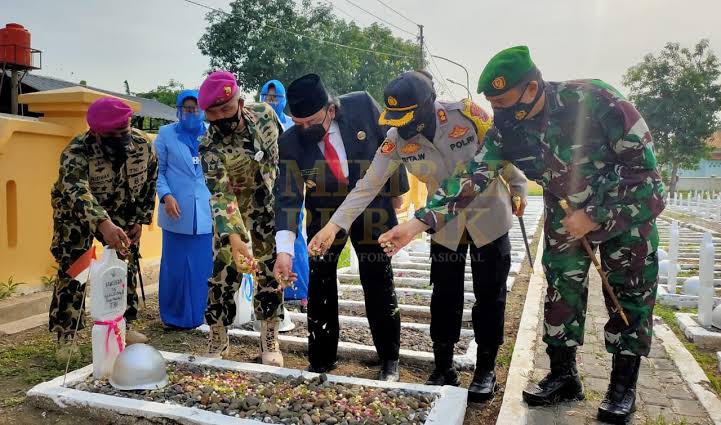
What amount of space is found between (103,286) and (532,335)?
3.02m

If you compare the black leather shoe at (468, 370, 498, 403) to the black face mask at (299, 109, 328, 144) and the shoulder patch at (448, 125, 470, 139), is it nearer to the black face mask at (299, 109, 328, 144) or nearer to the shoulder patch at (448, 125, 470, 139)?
the shoulder patch at (448, 125, 470, 139)

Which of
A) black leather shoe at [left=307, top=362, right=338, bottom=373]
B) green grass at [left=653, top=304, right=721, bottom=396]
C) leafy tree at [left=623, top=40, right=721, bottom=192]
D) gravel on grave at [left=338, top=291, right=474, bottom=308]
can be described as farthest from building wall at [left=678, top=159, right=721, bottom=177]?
black leather shoe at [left=307, top=362, right=338, bottom=373]

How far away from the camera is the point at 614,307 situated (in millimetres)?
2857

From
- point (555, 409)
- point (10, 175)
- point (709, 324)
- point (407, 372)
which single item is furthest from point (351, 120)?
point (10, 175)

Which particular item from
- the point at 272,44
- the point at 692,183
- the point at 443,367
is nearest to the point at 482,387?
the point at 443,367

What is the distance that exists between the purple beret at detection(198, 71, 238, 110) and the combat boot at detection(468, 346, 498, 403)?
2.06m

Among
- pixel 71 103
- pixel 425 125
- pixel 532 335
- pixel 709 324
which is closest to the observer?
pixel 425 125

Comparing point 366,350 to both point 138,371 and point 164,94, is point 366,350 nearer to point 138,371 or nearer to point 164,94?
point 138,371

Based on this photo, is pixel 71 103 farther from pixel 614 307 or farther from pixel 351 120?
pixel 614 307

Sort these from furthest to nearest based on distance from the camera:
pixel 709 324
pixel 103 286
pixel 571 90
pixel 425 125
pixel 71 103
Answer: pixel 71 103 → pixel 709 324 → pixel 103 286 → pixel 425 125 → pixel 571 90

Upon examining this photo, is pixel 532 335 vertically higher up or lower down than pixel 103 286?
lower down

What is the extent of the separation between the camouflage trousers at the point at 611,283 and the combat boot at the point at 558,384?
11 centimetres

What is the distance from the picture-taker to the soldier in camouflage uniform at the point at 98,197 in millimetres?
3611

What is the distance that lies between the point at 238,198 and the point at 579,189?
6.74ft
